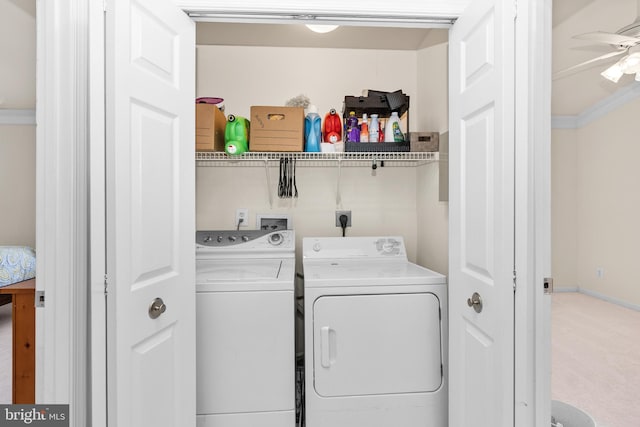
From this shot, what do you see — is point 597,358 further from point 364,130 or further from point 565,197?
point 364,130

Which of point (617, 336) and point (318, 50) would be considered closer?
point (617, 336)

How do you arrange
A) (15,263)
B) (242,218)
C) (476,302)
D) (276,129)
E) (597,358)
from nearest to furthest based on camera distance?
1. (15,263)
2. (476,302)
3. (597,358)
4. (276,129)
5. (242,218)

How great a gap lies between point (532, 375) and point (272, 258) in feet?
5.04

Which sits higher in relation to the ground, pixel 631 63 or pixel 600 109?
pixel 631 63

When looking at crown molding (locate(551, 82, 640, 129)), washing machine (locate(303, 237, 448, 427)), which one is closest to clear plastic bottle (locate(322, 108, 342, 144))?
washing machine (locate(303, 237, 448, 427))

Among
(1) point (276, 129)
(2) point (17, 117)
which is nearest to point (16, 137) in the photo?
(2) point (17, 117)

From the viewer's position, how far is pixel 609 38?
6.05ft

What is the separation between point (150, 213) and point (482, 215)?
1.21 metres

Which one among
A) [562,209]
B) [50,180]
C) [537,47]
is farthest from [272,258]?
[562,209]

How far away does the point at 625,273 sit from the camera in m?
2.18

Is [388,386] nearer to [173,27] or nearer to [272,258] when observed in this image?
[272,258]

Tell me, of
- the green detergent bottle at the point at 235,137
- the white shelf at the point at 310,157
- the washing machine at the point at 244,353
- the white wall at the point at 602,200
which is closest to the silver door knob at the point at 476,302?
the washing machine at the point at 244,353

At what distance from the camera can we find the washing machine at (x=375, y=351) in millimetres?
1648

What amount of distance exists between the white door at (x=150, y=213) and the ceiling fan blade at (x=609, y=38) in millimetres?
2090
